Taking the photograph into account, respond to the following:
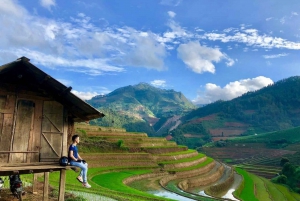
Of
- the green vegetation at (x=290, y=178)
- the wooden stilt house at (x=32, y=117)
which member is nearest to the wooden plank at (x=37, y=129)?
the wooden stilt house at (x=32, y=117)

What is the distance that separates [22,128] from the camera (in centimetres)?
903

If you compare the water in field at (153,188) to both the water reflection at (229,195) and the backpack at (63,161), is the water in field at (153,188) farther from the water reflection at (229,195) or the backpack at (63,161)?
the backpack at (63,161)

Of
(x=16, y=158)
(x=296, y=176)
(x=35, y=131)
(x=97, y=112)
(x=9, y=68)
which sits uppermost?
(x=9, y=68)

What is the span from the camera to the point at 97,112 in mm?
9922

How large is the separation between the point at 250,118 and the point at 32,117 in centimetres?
17536

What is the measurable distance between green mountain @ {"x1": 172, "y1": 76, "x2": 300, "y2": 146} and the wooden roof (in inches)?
4743

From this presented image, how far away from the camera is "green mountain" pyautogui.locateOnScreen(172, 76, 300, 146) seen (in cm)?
14475

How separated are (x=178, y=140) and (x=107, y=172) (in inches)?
3824

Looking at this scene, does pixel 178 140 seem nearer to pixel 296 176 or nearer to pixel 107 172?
pixel 296 176

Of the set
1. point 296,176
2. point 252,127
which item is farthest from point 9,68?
point 252,127

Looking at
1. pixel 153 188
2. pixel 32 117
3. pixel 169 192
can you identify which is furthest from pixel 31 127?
pixel 153 188

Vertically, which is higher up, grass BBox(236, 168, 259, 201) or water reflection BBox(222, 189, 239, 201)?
water reflection BBox(222, 189, 239, 201)

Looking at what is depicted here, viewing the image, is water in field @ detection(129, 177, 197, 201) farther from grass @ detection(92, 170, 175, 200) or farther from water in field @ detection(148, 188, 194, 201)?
grass @ detection(92, 170, 175, 200)

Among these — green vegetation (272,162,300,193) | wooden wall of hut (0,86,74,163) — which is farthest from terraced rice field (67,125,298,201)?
wooden wall of hut (0,86,74,163)
